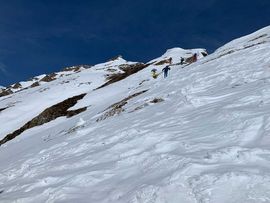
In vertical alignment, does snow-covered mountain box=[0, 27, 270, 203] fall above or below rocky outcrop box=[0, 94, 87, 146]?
below

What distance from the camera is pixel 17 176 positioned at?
51.1 ft

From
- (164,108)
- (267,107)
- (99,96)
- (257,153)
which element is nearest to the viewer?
(257,153)

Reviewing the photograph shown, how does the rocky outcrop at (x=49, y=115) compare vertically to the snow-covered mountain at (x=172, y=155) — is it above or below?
above

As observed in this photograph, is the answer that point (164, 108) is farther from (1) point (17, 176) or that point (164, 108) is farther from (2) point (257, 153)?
(2) point (257, 153)

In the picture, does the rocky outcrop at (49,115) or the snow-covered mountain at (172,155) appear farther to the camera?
the rocky outcrop at (49,115)

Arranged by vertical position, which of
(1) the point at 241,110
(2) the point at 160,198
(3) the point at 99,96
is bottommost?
(2) the point at 160,198

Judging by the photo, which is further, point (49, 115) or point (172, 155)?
point (49, 115)

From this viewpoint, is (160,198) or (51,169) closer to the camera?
(160,198)

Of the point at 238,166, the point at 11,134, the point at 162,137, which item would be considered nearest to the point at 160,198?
the point at 238,166

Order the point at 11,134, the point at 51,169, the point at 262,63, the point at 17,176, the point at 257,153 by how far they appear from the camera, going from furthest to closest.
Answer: the point at 11,134, the point at 262,63, the point at 17,176, the point at 51,169, the point at 257,153

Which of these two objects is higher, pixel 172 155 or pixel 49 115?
pixel 49 115

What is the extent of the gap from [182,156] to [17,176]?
7.09 m

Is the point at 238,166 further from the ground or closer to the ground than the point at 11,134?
closer to the ground

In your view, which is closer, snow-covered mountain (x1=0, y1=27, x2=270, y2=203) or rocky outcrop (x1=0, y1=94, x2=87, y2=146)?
snow-covered mountain (x1=0, y1=27, x2=270, y2=203)
